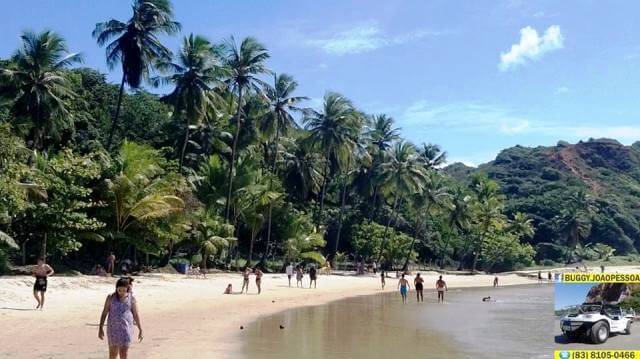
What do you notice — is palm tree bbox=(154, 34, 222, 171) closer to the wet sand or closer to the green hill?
the wet sand

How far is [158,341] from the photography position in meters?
12.5

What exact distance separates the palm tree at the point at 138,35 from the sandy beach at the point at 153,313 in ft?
44.1

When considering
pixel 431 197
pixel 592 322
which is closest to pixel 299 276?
pixel 592 322

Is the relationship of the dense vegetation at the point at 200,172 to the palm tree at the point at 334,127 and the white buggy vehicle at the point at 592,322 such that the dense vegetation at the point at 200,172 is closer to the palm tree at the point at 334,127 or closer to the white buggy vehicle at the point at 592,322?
the palm tree at the point at 334,127

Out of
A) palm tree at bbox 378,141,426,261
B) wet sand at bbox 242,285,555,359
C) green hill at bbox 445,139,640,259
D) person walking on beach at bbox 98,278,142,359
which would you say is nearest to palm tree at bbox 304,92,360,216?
palm tree at bbox 378,141,426,261

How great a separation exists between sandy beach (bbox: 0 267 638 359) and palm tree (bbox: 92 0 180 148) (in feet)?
44.1

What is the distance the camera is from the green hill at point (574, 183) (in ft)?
317

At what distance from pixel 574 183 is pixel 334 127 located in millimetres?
81703

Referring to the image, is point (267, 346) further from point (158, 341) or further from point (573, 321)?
point (573, 321)

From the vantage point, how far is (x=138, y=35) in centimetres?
3453

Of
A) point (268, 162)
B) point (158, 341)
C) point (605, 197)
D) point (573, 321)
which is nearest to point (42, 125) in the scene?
point (158, 341)

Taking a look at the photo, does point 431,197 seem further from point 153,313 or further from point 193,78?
point 153,313

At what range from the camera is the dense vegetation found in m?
26.3

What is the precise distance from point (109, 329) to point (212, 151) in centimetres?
4036
